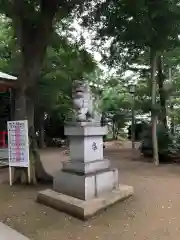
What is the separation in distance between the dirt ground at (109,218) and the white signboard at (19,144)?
60 centimetres

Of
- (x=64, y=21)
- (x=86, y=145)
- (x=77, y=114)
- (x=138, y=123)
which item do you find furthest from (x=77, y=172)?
(x=138, y=123)

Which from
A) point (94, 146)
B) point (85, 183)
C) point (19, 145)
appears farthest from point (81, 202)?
point (19, 145)

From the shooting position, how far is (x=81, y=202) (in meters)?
5.09

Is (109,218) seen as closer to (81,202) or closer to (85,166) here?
(81,202)

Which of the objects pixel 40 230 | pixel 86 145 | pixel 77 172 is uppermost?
pixel 86 145

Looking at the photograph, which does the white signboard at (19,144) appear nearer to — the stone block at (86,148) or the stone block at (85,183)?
the stone block at (85,183)

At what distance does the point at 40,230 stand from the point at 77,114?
2117mm

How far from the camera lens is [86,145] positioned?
552 centimetres

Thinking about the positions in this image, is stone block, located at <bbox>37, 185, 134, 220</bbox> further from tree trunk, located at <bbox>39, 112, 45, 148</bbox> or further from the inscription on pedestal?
tree trunk, located at <bbox>39, 112, 45, 148</bbox>

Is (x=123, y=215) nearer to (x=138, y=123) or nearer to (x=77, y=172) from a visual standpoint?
(x=77, y=172)

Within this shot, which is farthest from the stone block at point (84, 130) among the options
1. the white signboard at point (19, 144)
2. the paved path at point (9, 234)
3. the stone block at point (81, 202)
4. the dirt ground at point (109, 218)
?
the paved path at point (9, 234)

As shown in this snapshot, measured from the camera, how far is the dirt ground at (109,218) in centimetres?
429

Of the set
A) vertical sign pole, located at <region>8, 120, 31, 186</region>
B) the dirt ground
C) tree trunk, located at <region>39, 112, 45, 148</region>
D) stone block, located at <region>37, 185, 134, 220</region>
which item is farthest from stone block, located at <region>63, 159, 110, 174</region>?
tree trunk, located at <region>39, 112, 45, 148</region>

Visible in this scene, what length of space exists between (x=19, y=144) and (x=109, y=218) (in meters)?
3.09
